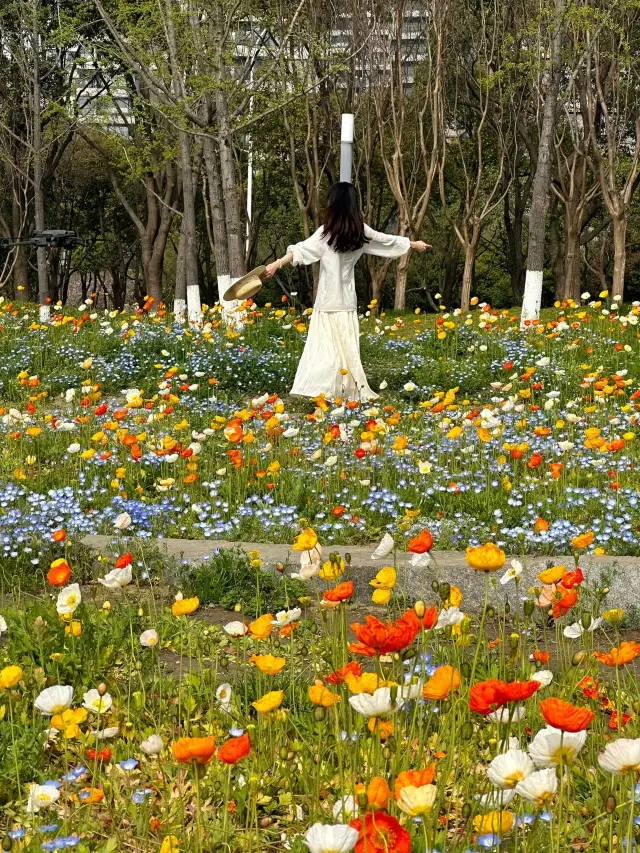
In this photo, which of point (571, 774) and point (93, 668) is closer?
point (571, 774)

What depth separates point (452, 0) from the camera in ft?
70.5

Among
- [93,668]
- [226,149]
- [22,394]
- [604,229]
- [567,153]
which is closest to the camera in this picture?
[93,668]

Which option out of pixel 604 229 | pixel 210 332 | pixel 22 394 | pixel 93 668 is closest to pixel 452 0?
pixel 604 229

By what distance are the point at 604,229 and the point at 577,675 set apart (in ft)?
89.5

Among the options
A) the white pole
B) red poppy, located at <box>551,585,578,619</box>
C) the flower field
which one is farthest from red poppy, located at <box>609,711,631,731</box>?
the white pole

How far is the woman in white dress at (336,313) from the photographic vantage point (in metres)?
8.78

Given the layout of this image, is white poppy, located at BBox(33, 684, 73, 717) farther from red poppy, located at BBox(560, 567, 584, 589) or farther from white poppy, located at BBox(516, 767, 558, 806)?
red poppy, located at BBox(560, 567, 584, 589)

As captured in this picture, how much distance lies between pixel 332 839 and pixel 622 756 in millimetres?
520

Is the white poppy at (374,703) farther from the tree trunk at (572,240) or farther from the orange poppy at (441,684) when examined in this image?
the tree trunk at (572,240)

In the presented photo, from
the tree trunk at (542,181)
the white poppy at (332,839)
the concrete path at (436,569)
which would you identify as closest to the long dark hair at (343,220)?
the concrete path at (436,569)

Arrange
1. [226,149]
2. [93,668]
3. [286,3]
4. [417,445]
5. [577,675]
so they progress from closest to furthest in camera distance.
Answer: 1. [577,675]
2. [93,668]
3. [417,445]
4. [226,149]
5. [286,3]

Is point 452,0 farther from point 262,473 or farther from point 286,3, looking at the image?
point 262,473

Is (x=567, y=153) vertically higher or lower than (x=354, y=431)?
higher

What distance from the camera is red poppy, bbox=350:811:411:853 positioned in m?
1.65
